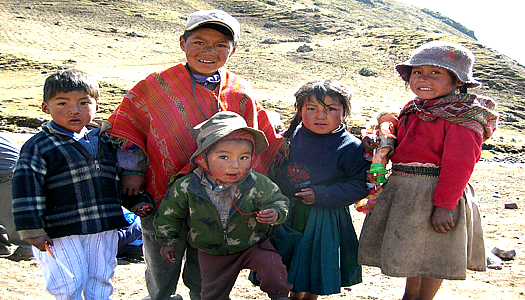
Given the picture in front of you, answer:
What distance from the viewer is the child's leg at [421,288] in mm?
2799

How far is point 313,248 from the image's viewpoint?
113 inches

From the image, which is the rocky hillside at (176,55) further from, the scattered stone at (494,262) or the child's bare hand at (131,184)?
the child's bare hand at (131,184)

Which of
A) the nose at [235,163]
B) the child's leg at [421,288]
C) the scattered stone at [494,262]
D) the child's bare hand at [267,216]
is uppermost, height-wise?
→ the nose at [235,163]

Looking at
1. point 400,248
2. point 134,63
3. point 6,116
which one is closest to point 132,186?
point 400,248

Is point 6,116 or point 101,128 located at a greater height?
point 101,128

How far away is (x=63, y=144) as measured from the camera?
2.60 metres

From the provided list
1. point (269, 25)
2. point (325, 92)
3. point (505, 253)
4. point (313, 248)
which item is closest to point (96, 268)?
point (313, 248)

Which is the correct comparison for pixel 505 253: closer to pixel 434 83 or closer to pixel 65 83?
pixel 434 83

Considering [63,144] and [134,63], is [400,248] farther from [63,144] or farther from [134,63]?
[134,63]

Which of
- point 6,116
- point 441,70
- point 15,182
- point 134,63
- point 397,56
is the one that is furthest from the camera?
point 397,56

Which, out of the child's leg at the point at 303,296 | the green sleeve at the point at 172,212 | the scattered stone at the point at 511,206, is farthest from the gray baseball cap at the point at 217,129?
the scattered stone at the point at 511,206

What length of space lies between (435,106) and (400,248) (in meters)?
0.84

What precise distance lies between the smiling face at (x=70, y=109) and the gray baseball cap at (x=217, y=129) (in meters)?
0.64

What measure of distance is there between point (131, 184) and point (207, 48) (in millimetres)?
928
